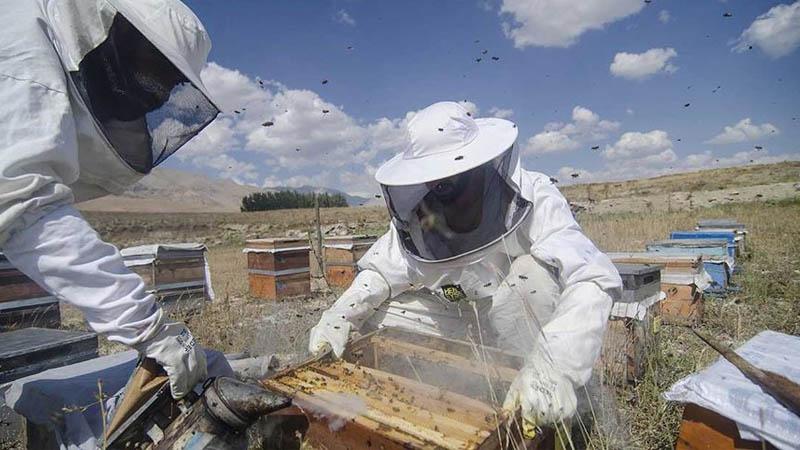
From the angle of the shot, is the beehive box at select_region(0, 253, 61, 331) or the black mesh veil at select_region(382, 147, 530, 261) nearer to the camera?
the black mesh veil at select_region(382, 147, 530, 261)

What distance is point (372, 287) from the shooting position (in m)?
2.91

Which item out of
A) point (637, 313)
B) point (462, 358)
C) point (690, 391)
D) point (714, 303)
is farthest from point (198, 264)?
point (714, 303)

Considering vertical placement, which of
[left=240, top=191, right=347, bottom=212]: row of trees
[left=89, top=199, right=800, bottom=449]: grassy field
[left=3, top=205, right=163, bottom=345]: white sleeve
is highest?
[left=240, top=191, right=347, bottom=212]: row of trees

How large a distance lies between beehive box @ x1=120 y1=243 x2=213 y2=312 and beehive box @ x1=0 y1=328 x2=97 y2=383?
9.34 feet

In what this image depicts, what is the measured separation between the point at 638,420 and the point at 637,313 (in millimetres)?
694

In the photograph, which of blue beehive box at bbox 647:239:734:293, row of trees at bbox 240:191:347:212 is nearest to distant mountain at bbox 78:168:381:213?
row of trees at bbox 240:191:347:212

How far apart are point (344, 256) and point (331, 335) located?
18.8 feet

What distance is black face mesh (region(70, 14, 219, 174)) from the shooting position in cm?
192

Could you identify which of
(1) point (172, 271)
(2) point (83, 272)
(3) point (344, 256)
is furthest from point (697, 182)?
(2) point (83, 272)

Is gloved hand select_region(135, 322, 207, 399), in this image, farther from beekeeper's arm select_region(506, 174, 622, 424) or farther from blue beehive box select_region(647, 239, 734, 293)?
blue beehive box select_region(647, 239, 734, 293)

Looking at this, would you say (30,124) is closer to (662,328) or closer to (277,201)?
(662,328)

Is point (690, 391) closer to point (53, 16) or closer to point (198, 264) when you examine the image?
point (53, 16)

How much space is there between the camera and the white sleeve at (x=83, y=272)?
156 centimetres

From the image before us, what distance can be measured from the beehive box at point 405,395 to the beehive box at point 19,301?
157 inches
